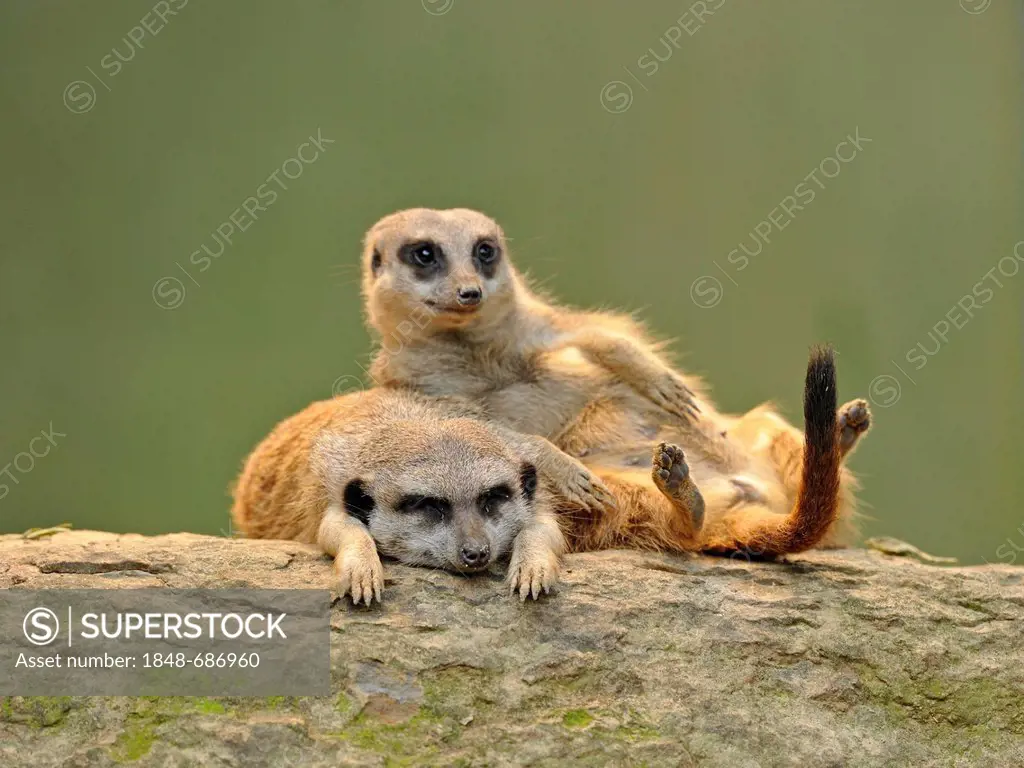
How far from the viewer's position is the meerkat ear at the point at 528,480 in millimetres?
3342

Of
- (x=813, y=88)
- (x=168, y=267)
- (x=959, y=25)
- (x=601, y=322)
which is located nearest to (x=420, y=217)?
(x=601, y=322)

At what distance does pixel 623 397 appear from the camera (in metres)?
4.08

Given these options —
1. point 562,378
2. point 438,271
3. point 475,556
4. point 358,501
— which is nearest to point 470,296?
point 438,271

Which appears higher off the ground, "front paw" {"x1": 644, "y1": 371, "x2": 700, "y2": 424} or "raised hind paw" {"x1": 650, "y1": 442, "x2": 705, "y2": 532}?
"front paw" {"x1": 644, "y1": 371, "x2": 700, "y2": 424}

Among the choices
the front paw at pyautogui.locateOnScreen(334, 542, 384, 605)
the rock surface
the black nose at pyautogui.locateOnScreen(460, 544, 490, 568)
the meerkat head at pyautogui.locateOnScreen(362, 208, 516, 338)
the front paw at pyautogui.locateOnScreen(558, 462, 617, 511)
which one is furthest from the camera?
the meerkat head at pyautogui.locateOnScreen(362, 208, 516, 338)

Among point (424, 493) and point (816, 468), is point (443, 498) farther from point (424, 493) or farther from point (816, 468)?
point (816, 468)

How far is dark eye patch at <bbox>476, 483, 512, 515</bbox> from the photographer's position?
3.20 meters

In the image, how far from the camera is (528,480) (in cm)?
336

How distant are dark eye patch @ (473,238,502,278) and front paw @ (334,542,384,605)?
1409mm

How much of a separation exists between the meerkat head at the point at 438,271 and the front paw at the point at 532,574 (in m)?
1.13

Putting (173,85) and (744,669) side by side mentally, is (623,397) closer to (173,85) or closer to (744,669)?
(744,669)

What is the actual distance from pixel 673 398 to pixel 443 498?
1183 mm

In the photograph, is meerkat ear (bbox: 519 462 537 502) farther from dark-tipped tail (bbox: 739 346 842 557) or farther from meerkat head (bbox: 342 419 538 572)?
dark-tipped tail (bbox: 739 346 842 557)

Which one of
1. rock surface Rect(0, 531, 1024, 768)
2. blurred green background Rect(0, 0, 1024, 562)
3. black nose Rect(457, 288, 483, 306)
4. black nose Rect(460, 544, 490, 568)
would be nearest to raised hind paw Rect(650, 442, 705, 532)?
rock surface Rect(0, 531, 1024, 768)
